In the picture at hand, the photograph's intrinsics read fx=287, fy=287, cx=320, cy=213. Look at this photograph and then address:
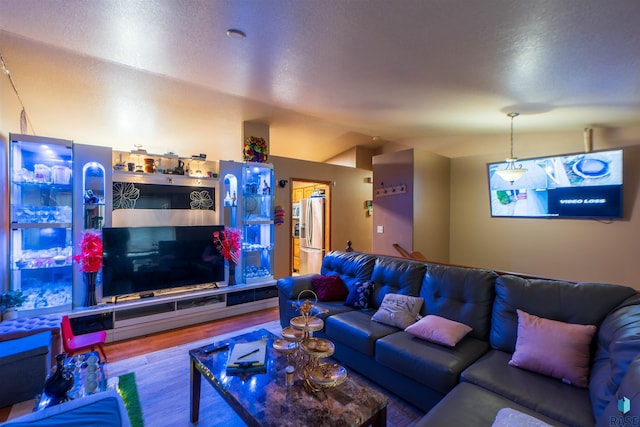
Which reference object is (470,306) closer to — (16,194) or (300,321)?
(300,321)

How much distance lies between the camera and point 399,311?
103 inches

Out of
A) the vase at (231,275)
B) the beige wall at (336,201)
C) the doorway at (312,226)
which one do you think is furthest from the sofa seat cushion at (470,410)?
the doorway at (312,226)

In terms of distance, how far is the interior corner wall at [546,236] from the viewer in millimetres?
3922

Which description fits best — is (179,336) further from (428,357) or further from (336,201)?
(336,201)

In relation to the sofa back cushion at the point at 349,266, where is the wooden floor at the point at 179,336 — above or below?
below

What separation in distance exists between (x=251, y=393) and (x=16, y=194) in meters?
3.52

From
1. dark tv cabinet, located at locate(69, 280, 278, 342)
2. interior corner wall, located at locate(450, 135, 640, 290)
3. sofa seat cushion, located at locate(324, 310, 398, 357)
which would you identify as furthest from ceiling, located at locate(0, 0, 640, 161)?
dark tv cabinet, located at locate(69, 280, 278, 342)

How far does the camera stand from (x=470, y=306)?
7.88ft

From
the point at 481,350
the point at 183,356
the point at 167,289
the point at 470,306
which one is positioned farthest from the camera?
the point at 167,289

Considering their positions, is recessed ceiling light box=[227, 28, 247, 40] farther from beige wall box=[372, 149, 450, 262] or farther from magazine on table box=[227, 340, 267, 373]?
beige wall box=[372, 149, 450, 262]

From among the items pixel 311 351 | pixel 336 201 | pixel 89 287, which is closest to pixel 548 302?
pixel 311 351

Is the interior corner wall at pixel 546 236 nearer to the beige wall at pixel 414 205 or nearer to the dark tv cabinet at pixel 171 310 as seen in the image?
the beige wall at pixel 414 205

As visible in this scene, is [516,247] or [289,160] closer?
[516,247]

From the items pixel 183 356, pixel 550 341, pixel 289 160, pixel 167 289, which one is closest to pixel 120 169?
pixel 167 289
